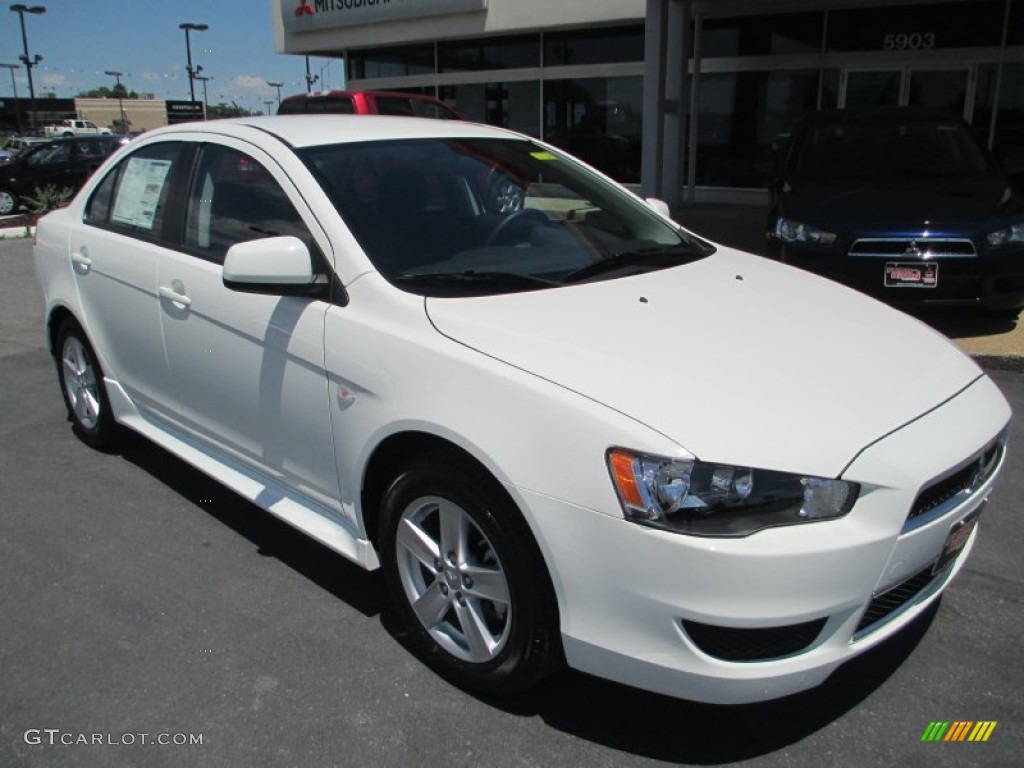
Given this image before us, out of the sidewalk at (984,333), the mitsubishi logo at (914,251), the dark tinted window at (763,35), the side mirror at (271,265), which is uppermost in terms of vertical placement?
the dark tinted window at (763,35)

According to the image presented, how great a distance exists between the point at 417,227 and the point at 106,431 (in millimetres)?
2527

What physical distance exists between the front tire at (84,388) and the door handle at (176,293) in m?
1.05

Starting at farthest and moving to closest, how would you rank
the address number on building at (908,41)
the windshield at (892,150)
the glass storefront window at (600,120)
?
1. the glass storefront window at (600,120)
2. the address number on building at (908,41)
3. the windshield at (892,150)

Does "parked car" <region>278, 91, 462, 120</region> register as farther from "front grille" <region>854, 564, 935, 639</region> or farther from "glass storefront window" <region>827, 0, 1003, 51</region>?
"front grille" <region>854, 564, 935, 639</region>

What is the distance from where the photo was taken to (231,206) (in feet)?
11.4

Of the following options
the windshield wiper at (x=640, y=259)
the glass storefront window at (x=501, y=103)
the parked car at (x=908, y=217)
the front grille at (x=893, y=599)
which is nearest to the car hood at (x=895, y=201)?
the parked car at (x=908, y=217)

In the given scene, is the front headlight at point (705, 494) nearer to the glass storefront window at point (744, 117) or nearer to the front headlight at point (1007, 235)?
A: the front headlight at point (1007, 235)

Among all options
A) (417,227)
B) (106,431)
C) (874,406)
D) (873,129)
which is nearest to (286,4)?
(873,129)

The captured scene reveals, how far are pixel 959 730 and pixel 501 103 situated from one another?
17.2 meters

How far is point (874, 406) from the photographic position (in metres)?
2.35

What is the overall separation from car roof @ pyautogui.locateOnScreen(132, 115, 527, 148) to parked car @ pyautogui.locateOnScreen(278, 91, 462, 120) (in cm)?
848

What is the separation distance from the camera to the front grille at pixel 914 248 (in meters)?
6.07

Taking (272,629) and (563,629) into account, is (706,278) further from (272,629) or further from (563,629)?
(272,629)

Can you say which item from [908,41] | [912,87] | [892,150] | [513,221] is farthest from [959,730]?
[908,41]
